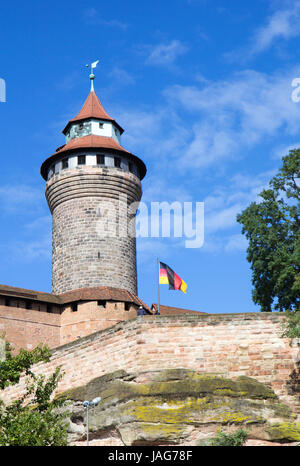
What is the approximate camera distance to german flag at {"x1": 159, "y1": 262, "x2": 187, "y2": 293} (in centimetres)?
3612

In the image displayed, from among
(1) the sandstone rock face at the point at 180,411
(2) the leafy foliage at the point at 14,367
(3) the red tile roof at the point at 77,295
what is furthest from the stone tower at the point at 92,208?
(1) the sandstone rock face at the point at 180,411

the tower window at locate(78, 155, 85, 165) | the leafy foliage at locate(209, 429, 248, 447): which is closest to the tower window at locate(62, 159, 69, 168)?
the tower window at locate(78, 155, 85, 165)

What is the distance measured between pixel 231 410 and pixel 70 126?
23.2 meters

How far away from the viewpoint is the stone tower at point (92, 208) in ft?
133

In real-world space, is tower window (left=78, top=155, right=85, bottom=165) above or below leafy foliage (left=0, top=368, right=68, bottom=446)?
above

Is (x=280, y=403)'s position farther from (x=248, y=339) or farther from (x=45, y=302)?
(x=45, y=302)

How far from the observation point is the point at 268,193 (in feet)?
123

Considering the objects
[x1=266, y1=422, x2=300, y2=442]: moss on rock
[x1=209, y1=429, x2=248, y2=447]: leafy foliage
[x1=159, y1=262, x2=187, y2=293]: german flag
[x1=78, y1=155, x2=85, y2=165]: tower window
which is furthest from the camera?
[x1=78, y1=155, x2=85, y2=165]: tower window

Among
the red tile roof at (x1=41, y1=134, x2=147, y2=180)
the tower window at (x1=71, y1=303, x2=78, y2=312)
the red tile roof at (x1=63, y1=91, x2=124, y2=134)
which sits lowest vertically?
the tower window at (x1=71, y1=303, x2=78, y2=312)

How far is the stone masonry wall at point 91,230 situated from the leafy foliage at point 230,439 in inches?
598

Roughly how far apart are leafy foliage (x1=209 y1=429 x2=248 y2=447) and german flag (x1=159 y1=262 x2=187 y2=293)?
429 inches

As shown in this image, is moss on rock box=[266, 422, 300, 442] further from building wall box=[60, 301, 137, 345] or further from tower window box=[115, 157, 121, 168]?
tower window box=[115, 157, 121, 168]
